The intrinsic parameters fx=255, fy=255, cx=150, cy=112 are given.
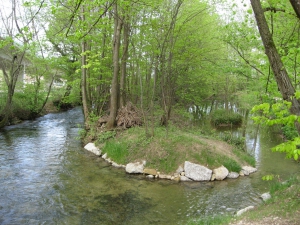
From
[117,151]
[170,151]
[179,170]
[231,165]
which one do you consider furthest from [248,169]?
[117,151]

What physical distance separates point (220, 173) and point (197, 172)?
2.71 ft

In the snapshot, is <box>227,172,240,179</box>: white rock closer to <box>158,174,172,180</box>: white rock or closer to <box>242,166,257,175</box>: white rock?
<box>242,166,257,175</box>: white rock

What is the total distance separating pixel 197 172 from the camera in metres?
8.77

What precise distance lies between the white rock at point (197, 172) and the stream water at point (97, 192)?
339mm

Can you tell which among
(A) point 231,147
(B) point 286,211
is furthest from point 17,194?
(A) point 231,147

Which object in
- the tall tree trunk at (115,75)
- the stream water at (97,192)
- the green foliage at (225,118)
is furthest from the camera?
the green foliage at (225,118)

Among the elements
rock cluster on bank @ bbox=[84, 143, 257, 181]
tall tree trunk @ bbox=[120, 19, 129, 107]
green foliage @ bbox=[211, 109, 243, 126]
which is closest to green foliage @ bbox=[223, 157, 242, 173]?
rock cluster on bank @ bbox=[84, 143, 257, 181]

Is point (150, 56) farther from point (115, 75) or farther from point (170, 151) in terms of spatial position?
point (170, 151)

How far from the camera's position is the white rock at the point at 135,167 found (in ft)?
29.9

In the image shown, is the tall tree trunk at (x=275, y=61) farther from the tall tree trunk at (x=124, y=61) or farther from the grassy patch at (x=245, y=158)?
the tall tree trunk at (x=124, y=61)

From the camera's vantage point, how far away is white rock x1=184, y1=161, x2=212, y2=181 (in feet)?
28.5

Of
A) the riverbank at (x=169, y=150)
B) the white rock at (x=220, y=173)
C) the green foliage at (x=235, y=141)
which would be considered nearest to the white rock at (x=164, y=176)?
the riverbank at (x=169, y=150)

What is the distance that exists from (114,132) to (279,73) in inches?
339

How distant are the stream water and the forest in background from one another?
Result: 9.86 feet
